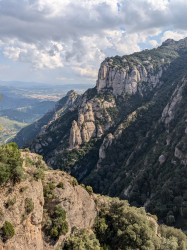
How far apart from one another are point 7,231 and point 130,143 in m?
119

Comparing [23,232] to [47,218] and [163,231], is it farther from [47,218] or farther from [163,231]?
[163,231]

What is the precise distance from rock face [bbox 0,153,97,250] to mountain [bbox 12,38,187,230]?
35.3m

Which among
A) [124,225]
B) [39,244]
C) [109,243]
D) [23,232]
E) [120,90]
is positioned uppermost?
[120,90]

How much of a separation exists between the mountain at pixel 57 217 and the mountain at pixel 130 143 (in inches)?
1047

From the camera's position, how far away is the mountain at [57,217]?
22.3 meters

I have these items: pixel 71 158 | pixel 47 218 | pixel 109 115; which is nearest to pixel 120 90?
pixel 109 115

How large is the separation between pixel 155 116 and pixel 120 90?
59.3 meters

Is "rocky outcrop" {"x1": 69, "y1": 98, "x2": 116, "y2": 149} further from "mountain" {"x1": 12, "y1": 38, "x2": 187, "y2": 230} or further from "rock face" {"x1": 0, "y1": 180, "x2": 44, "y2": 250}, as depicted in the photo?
"rock face" {"x1": 0, "y1": 180, "x2": 44, "y2": 250}

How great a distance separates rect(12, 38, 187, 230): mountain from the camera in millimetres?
68375

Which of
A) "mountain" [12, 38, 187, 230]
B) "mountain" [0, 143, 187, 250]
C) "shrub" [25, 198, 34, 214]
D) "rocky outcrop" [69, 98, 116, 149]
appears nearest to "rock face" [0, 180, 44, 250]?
"mountain" [0, 143, 187, 250]

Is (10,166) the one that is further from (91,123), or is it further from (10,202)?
(91,123)

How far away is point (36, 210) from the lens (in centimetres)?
2475

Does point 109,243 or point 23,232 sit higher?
point 23,232

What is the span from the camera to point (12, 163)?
25.0 metres
